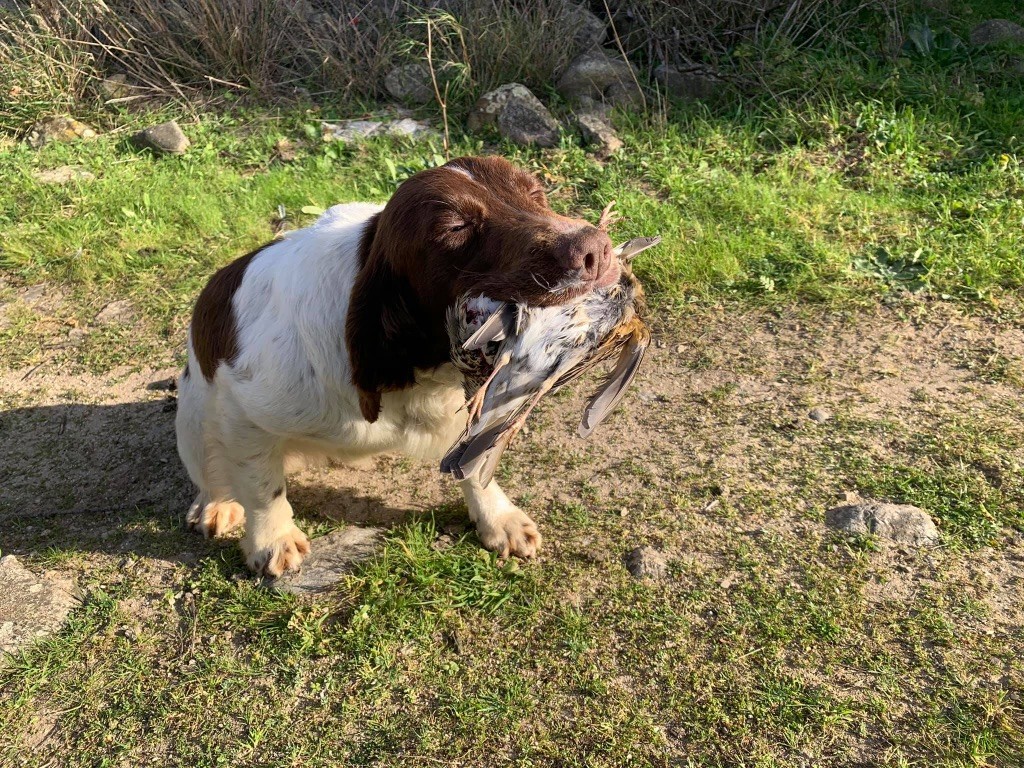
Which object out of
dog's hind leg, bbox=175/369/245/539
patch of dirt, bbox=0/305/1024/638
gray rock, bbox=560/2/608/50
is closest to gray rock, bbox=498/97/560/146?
gray rock, bbox=560/2/608/50

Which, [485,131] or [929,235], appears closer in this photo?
[929,235]

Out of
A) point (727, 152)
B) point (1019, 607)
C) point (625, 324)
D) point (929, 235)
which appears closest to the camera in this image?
point (625, 324)

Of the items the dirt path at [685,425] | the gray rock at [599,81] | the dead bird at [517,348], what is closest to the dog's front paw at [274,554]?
the dirt path at [685,425]

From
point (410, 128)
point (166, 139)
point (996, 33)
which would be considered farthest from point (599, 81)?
point (166, 139)

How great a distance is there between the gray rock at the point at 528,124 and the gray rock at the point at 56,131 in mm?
3046

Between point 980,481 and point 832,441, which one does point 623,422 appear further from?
point 980,481

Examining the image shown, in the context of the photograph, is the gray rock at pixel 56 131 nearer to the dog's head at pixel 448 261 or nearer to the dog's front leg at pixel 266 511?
the dog's front leg at pixel 266 511

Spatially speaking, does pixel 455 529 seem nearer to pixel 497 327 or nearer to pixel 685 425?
pixel 685 425

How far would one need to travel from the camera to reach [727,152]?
5156mm

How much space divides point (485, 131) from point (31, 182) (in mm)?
2953

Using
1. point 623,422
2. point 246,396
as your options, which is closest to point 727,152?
point 623,422

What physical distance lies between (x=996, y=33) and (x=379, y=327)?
17.2 feet

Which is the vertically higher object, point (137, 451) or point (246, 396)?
point (246, 396)

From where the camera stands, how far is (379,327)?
7.90 feet
